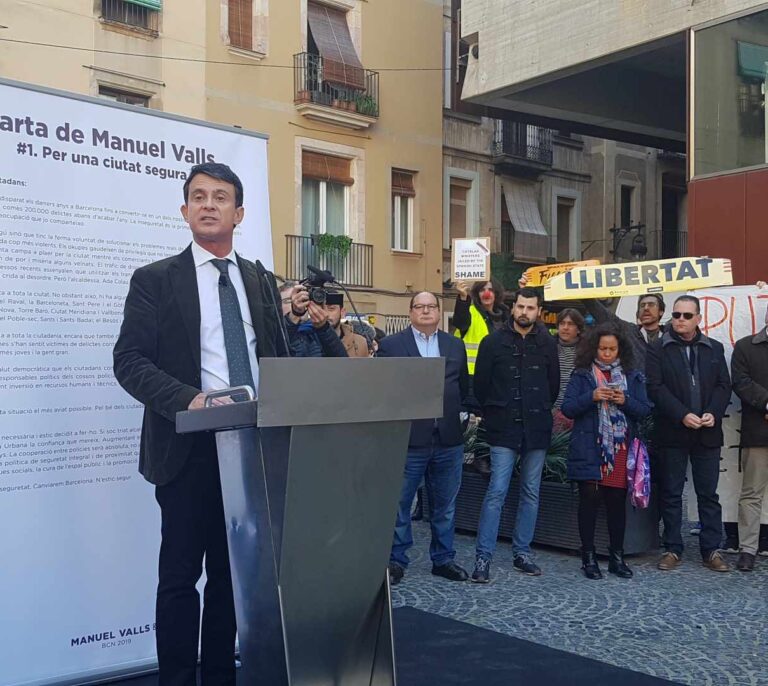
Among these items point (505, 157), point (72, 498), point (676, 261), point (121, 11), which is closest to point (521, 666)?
point (72, 498)

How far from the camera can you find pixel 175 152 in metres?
4.36

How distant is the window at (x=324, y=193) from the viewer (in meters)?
22.2

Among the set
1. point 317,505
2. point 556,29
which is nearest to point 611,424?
point 317,505

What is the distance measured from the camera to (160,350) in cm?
339

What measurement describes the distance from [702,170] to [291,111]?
11572 millimetres

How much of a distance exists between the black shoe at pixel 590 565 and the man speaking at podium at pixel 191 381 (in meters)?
3.68

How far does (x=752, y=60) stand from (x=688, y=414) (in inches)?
269

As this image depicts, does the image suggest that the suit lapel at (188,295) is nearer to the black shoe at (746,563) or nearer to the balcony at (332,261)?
the black shoe at (746,563)

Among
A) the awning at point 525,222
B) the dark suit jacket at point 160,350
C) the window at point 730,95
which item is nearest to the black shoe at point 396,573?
the dark suit jacket at point 160,350

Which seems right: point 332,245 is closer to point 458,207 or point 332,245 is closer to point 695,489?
point 458,207

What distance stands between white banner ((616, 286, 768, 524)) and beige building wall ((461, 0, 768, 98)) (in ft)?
18.3

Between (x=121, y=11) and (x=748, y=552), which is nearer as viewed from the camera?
(x=748, y=552)

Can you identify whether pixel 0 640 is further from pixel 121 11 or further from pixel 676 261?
pixel 121 11

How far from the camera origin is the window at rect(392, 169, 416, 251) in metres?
23.9
